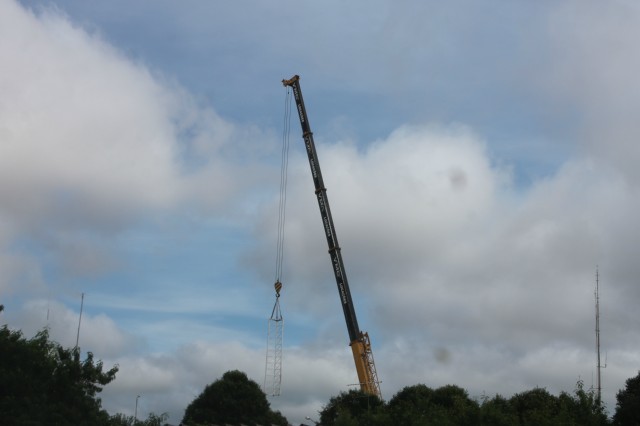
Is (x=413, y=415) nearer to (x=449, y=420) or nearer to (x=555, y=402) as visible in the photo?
(x=449, y=420)

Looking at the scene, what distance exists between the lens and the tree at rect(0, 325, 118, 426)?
6888cm

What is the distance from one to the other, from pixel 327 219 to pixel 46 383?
3709 centimetres

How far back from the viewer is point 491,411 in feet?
222

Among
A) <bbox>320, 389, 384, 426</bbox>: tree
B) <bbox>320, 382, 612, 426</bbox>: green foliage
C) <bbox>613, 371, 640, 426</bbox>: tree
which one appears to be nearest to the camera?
<bbox>320, 382, 612, 426</bbox>: green foliage

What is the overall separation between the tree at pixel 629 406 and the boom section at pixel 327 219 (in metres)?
27.5

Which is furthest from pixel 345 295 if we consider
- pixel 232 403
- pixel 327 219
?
pixel 232 403

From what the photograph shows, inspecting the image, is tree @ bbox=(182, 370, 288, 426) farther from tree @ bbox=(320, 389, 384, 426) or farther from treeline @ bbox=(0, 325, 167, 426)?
treeline @ bbox=(0, 325, 167, 426)

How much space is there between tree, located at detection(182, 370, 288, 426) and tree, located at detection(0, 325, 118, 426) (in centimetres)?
3434

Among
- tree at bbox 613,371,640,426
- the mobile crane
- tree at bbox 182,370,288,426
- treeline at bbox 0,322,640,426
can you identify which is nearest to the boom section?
the mobile crane

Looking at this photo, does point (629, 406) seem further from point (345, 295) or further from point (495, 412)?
point (345, 295)

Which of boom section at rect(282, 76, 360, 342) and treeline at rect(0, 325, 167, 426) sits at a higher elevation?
boom section at rect(282, 76, 360, 342)

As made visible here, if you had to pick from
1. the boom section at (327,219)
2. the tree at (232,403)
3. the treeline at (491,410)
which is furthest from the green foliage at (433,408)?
the tree at (232,403)

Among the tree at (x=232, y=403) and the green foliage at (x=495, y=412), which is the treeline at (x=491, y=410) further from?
the tree at (x=232, y=403)

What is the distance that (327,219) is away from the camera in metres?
97.4
